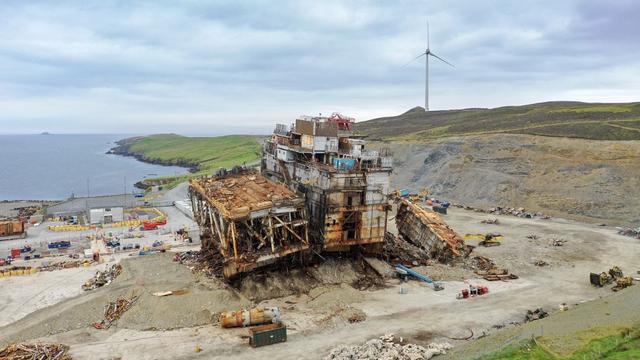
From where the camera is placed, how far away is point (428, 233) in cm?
5762

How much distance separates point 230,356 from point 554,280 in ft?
110

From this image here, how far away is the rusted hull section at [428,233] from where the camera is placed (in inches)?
2158

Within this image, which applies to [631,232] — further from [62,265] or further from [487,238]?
[62,265]

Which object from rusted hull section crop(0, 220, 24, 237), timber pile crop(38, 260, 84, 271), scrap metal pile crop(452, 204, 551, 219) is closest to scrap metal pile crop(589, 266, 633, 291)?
scrap metal pile crop(452, 204, 551, 219)

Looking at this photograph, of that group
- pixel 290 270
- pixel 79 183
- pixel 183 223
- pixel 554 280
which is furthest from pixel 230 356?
pixel 79 183

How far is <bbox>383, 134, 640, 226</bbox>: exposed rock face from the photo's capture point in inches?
3317

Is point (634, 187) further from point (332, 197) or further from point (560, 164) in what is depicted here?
point (332, 197)

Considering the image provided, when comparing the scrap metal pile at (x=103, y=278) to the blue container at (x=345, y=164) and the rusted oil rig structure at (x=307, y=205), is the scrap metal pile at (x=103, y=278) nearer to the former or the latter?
the rusted oil rig structure at (x=307, y=205)

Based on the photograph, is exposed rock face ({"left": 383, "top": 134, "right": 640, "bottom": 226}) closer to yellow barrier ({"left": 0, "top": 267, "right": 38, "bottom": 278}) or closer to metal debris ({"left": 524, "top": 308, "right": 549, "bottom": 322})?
metal debris ({"left": 524, "top": 308, "right": 549, "bottom": 322})

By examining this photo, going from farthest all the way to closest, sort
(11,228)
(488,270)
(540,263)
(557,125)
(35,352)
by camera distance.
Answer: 1. (557,125)
2. (11,228)
3. (540,263)
4. (488,270)
5. (35,352)

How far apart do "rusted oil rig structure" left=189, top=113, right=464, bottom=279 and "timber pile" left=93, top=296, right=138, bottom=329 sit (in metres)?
8.42

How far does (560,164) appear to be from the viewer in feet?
322

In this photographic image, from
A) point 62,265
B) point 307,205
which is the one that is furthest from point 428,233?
point 62,265

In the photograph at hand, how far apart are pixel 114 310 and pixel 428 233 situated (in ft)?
113
